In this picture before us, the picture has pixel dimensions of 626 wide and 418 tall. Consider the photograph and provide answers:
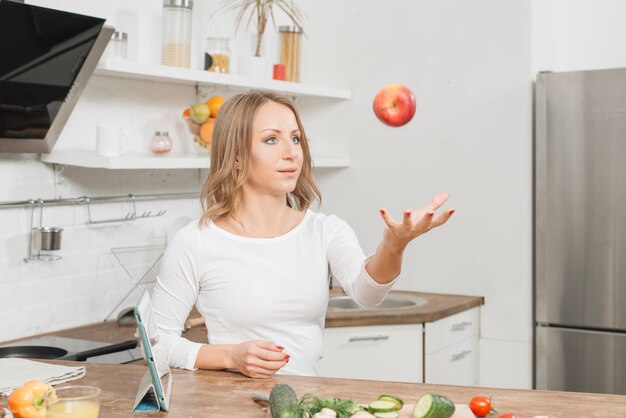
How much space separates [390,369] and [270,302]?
4.48 ft

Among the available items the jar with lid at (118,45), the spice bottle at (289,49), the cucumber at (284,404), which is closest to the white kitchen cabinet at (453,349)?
the spice bottle at (289,49)

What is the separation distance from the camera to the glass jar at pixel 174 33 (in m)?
3.15

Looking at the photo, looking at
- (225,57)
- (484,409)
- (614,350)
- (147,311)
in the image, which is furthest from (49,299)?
(614,350)

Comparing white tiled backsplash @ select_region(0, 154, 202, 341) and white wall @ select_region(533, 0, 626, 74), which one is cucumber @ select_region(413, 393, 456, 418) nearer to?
white tiled backsplash @ select_region(0, 154, 202, 341)

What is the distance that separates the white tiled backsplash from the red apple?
1266 millimetres

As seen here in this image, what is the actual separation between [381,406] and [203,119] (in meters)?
2.02

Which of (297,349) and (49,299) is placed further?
(49,299)

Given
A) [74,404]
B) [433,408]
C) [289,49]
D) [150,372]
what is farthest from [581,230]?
[74,404]

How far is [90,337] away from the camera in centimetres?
293

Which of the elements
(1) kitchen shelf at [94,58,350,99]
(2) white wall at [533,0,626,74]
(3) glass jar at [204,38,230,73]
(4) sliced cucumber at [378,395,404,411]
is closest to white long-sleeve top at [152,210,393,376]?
(4) sliced cucumber at [378,395,404,411]

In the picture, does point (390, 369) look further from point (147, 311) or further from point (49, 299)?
point (147, 311)

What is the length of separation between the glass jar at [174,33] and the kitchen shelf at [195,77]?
0.07m

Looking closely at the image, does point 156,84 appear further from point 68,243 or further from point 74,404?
point 74,404

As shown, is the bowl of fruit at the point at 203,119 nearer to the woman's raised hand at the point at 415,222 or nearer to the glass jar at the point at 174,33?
the glass jar at the point at 174,33
